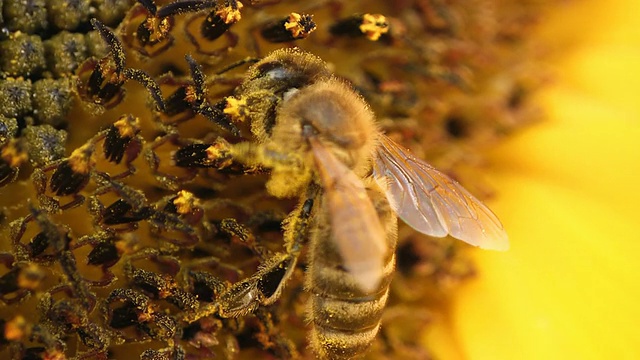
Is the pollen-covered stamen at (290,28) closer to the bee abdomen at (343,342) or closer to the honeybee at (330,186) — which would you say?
the honeybee at (330,186)

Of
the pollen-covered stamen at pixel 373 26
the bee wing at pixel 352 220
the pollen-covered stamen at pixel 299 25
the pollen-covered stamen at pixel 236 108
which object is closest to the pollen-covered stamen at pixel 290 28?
the pollen-covered stamen at pixel 299 25

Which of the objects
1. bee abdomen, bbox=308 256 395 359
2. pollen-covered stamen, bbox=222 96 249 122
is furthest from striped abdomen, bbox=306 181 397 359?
pollen-covered stamen, bbox=222 96 249 122

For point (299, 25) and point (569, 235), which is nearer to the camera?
point (299, 25)

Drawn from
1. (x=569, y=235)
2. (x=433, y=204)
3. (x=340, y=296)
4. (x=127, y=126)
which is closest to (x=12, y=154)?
(x=127, y=126)

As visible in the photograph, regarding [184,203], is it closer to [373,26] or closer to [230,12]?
[230,12]

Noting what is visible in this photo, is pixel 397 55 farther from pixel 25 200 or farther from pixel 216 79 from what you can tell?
pixel 25 200
